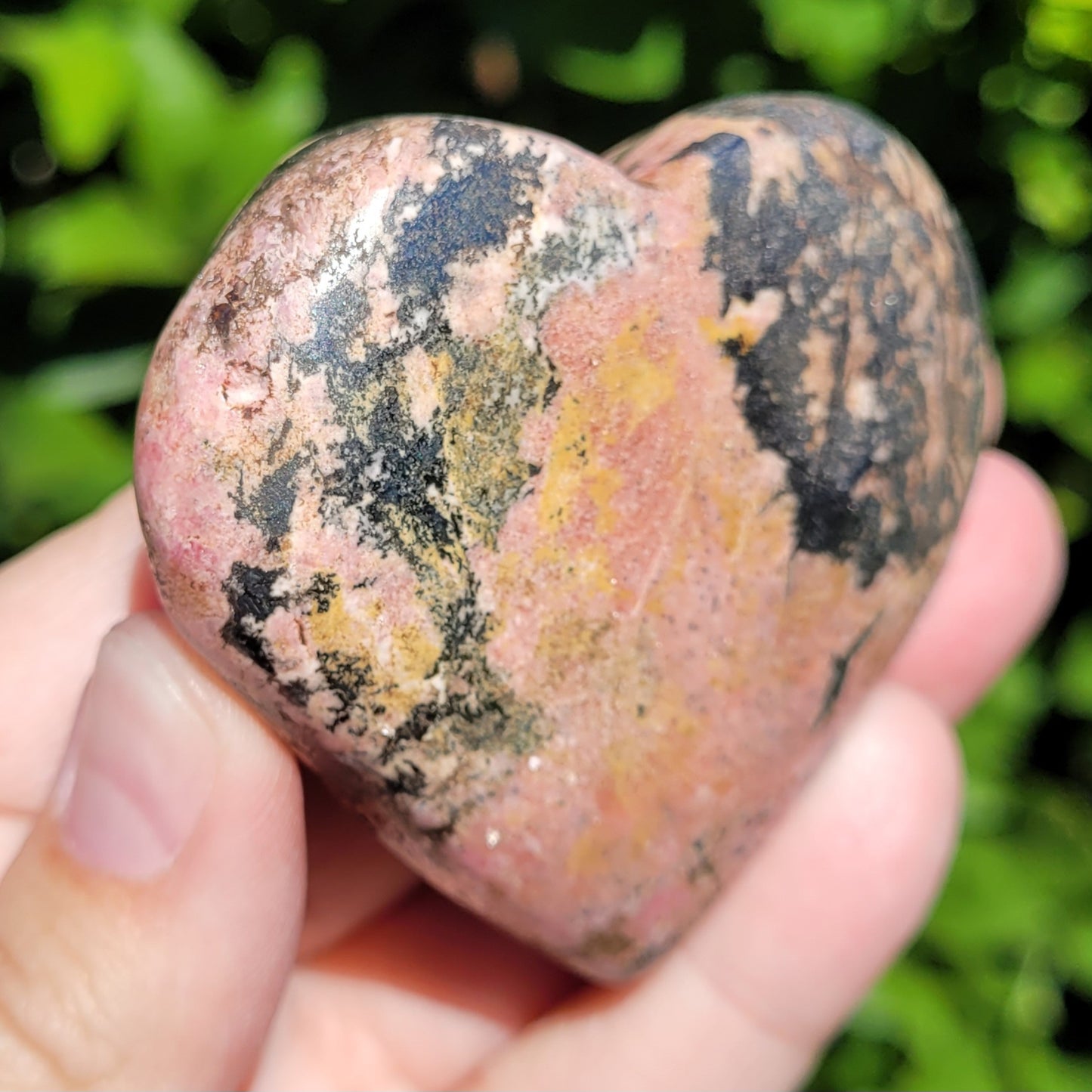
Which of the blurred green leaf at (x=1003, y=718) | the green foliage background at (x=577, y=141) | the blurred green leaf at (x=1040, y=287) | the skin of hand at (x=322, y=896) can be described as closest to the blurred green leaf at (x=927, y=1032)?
the green foliage background at (x=577, y=141)

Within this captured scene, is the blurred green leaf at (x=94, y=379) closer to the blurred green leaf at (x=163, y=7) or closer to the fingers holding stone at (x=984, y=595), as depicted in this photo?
the blurred green leaf at (x=163, y=7)

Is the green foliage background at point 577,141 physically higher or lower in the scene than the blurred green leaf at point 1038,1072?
higher

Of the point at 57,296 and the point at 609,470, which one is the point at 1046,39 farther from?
the point at 57,296

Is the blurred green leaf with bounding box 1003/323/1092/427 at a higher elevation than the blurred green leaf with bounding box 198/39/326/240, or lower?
lower

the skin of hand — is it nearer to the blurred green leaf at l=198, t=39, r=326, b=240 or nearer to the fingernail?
the fingernail

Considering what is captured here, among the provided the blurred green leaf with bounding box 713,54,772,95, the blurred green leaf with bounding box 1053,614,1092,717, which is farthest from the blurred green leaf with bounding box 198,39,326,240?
the blurred green leaf with bounding box 1053,614,1092,717
